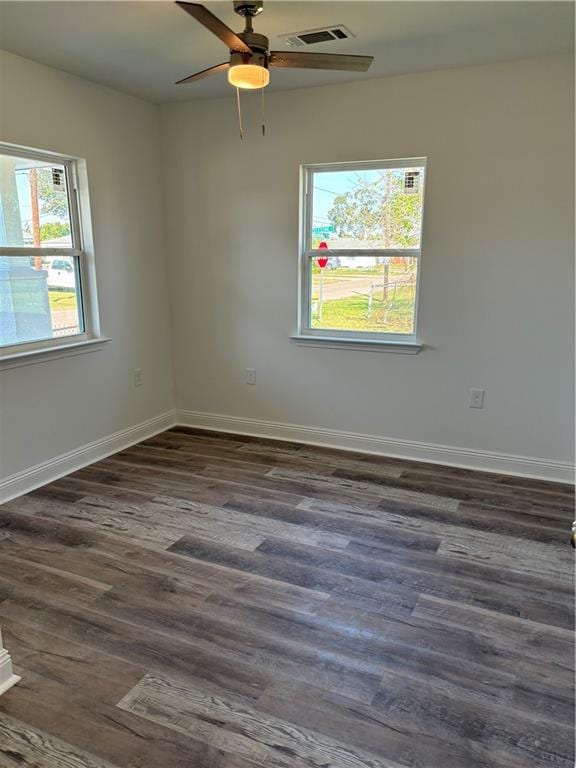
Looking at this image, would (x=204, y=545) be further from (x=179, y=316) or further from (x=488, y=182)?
(x=488, y=182)

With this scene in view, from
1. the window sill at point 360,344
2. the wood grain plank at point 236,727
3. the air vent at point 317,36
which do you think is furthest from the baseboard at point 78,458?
the air vent at point 317,36

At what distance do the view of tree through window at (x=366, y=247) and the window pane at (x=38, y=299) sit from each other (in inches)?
66.4

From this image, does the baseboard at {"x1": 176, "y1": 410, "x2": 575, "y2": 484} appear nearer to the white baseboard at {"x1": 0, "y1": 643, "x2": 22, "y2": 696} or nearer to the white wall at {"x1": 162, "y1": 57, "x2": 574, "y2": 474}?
the white wall at {"x1": 162, "y1": 57, "x2": 574, "y2": 474}

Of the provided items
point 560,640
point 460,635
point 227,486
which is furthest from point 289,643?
point 227,486

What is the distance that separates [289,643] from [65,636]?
870 mm

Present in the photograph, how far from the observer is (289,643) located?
6.56ft

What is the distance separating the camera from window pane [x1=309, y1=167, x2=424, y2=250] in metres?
3.52

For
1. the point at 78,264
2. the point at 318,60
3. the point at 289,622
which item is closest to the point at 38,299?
the point at 78,264

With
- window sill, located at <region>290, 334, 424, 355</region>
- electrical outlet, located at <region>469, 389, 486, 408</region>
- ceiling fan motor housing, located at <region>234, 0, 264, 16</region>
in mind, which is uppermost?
ceiling fan motor housing, located at <region>234, 0, 264, 16</region>

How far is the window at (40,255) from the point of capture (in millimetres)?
3062

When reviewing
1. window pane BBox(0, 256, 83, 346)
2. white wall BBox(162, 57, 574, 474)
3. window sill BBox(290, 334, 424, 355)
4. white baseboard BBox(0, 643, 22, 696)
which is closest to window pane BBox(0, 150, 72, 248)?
window pane BBox(0, 256, 83, 346)

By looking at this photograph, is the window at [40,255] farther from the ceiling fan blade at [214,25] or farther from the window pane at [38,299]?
the ceiling fan blade at [214,25]

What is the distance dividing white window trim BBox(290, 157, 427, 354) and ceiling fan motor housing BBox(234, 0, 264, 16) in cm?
144

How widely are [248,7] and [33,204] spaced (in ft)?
5.81
